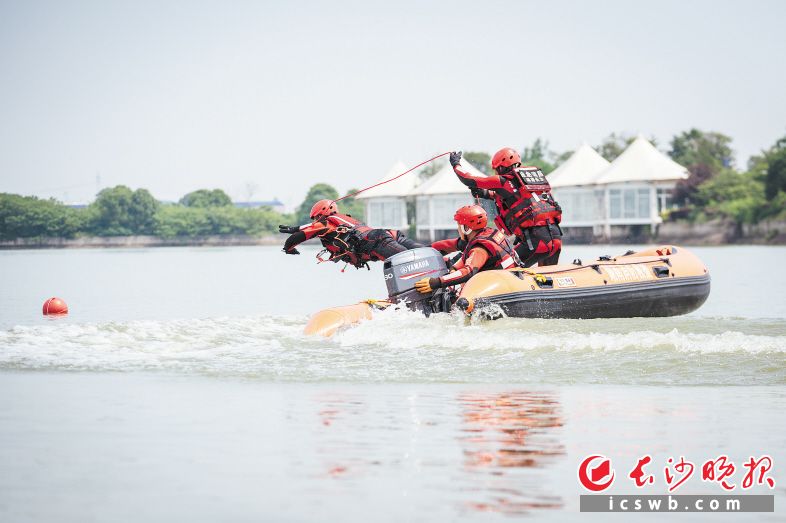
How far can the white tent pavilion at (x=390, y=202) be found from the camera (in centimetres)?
8531

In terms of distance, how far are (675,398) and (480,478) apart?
2.69m

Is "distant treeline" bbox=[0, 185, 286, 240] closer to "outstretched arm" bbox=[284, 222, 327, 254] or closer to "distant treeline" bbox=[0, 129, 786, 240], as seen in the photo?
"distant treeline" bbox=[0, 129, 786, 240]

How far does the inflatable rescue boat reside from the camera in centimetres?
1195

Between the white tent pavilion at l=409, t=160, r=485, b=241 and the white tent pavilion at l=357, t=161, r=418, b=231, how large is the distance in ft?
4.14

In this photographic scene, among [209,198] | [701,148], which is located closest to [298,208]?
[209,198]

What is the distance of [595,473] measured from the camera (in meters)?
5.62

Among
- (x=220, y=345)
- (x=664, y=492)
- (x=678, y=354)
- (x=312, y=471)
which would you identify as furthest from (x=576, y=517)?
(x=220, y=345)

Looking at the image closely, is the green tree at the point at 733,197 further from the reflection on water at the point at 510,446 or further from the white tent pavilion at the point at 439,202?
the reflection on water at the point at 510,446

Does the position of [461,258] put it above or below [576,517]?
above

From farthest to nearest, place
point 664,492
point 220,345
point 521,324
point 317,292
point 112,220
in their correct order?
1. point 112,220
2. point 317,292
3. point 521,324
4. point 220,345
5. point 664,492

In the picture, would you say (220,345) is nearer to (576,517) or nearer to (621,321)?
(621,321)

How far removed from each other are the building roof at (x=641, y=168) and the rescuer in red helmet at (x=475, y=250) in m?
60.9

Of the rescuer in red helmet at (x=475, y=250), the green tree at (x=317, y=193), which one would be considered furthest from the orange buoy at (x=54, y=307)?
the green tree at (x=317, y=193)

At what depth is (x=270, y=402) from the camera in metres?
7.84
